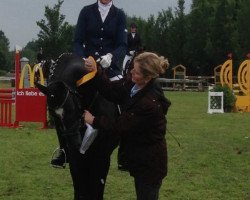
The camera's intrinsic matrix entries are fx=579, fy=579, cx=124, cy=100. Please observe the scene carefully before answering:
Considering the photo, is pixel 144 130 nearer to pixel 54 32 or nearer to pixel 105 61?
pixel 105 61

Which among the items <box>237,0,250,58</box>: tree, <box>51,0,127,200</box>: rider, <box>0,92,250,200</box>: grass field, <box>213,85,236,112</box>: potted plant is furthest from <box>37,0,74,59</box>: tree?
<box>51,0,127,200</box>: rider

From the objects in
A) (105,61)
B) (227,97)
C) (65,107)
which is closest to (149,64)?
(105,61)

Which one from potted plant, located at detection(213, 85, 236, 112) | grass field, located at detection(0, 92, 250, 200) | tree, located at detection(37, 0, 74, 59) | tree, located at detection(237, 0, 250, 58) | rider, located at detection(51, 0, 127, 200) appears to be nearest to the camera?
rider, located at detection(51, 0, 127, 200)

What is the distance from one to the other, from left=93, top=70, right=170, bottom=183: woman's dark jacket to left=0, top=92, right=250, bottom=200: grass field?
225 cm

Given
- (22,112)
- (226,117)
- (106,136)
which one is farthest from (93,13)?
(226,117)

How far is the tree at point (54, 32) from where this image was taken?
33.4 m

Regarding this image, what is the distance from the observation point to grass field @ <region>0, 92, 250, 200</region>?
6.81 m

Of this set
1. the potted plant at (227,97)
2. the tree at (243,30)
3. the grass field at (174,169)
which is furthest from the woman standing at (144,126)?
the tree at (243,30)

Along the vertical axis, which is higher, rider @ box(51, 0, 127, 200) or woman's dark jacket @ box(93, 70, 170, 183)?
rider @ box(51, 0, 127, 200)

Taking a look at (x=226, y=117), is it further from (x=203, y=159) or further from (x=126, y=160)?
(x=126, y=160)

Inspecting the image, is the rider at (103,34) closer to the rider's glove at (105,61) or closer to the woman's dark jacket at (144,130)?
the rider's glove at (105,61)

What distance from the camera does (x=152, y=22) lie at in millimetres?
48250

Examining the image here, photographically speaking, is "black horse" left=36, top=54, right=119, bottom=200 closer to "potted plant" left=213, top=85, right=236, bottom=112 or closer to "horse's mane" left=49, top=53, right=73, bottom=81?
"horse's mane" left=49, top=53, right=73, bottom=81

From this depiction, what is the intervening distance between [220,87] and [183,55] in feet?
79.7
